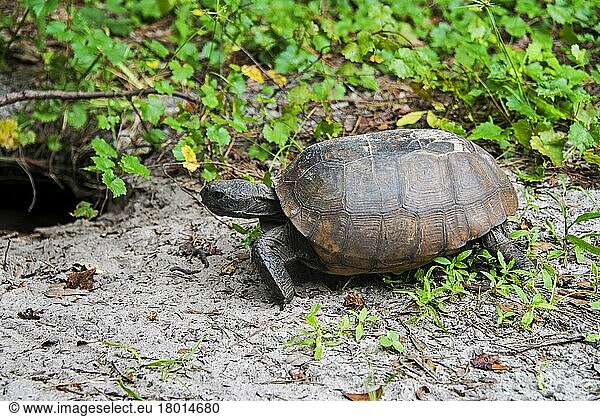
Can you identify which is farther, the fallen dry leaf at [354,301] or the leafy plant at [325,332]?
the fallen dry leaf at [354,301]

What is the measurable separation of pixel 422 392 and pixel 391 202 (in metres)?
1.13

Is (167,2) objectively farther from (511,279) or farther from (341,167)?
(511,279)

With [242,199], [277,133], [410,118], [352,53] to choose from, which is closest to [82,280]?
[242,199]

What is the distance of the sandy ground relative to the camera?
336 cm

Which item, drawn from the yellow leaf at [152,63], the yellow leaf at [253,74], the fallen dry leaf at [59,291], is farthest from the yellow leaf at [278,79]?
the fallen dry leaf at [59,291]

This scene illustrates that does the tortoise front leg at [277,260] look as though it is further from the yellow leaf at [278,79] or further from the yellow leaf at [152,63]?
the yellow leaf at [152,63]

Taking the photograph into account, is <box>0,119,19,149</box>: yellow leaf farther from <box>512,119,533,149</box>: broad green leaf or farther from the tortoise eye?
<box>512,119,533,149</box>: broad green leaf

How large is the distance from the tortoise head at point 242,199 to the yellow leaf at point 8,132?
2.73 m

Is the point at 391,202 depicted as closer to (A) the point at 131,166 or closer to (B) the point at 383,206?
(B) the point at 383,206

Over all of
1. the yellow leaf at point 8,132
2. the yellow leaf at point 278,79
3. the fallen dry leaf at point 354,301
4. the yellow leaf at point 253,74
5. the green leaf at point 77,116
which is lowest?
the yellow leaf at point 8,132

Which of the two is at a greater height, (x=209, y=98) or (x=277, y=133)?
(x=209, y=98)

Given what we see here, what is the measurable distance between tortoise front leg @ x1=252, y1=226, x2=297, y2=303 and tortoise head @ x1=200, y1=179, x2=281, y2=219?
162mm

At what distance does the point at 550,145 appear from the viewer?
5480 mm

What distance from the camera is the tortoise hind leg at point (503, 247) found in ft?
14.0
